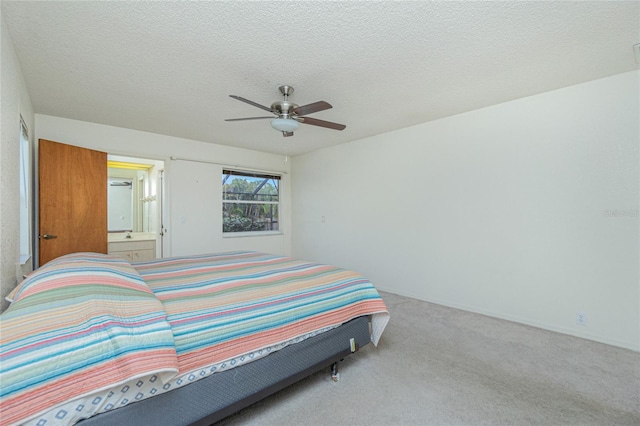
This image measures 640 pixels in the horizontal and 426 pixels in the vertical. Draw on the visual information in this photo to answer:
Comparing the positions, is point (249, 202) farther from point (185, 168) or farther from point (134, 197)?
point (134, 197)

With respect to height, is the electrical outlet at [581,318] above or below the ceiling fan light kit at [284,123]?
below

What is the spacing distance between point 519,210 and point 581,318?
45.4 inches

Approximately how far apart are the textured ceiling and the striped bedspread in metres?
1.71

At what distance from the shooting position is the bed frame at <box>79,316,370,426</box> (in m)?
1.18

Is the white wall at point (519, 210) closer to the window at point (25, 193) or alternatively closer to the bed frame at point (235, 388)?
the bed frame at point (235, 388)

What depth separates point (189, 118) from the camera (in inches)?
143

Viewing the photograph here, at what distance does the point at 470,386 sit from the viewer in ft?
6.29

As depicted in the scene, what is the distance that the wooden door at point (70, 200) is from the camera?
3090 mm

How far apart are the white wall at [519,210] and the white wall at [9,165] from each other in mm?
3913

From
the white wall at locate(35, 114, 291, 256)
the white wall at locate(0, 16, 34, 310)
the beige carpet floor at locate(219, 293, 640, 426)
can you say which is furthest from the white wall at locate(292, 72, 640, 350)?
the white wall at locate(0, 16, 34, 310)

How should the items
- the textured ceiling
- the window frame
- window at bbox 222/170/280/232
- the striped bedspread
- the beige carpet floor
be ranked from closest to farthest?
1. the striped bedspread
2. the beige carpet floor
3. the textured ceiling
4. the window frame
5. window at bbox 222/170/280/232

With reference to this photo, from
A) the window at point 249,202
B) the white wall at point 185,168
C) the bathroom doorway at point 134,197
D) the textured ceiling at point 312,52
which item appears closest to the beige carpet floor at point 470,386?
the textured ceiling at point 312,52

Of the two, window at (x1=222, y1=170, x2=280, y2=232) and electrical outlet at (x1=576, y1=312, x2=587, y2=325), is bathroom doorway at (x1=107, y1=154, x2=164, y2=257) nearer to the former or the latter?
window at (x1=222, y1=170, x2=280, y2=232)

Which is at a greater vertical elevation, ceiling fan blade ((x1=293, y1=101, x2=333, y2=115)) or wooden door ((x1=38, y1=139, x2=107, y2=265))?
ceiling fan blade ((x1=293, y1=101, x2=333, y2=115))
